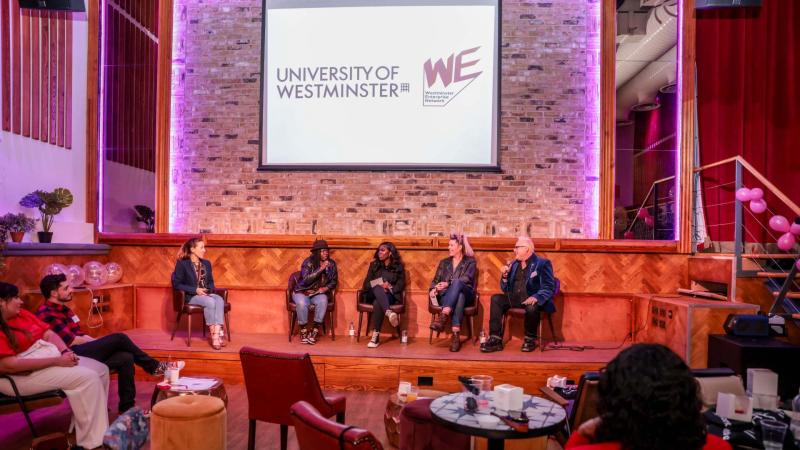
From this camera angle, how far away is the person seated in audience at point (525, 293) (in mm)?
5625

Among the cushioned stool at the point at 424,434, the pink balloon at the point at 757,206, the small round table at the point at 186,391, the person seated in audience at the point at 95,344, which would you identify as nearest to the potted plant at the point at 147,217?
the person seated in audience at the point at 95,344

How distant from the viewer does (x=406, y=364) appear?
528 centimetres

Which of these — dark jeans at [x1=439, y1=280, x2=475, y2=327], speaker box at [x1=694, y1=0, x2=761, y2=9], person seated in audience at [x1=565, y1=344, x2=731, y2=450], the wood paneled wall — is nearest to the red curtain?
speaker box at [x1=694, y1=0, x2=761, y2=9]

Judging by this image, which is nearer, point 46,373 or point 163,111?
point 46,373

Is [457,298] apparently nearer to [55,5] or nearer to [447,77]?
[447,77]

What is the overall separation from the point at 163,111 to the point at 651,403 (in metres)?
6.85

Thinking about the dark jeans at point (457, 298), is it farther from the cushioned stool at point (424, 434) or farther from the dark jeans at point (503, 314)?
the cushioned stool at point (424, 434)

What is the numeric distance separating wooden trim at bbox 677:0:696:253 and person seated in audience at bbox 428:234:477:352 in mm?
2392

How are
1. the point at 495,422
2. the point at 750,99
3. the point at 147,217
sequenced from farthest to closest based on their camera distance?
1. the point at 147,217
2. the point at 750,99
3. the point at 495,422

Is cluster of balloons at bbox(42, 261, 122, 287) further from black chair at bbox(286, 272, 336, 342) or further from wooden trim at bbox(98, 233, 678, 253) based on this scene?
black chair at bbox(286, 272, 336, 342)

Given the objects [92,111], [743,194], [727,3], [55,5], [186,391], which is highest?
[727,3]

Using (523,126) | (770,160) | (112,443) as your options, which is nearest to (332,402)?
(112,443)

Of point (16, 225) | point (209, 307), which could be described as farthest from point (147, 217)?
point (209, 307)

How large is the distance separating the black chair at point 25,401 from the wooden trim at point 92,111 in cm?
380
